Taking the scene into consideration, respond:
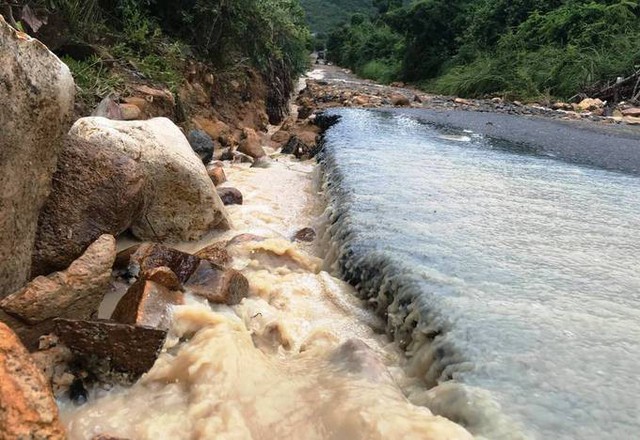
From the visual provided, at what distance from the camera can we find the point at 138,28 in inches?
255

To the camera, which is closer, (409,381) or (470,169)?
(409,381)

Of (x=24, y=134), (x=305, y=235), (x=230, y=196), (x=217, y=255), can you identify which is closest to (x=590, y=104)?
(x=230, y=196)

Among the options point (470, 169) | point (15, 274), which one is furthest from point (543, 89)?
point (15, 274)

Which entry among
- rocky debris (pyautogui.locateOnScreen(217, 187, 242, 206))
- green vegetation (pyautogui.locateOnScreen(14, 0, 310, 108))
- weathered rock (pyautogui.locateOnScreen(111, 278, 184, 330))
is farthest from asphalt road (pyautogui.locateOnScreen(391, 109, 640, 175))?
weathered rock (pyautogui.locateOnScreen(111, 278, 184, 330))

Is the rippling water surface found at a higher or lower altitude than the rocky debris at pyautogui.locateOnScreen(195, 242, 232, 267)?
higher

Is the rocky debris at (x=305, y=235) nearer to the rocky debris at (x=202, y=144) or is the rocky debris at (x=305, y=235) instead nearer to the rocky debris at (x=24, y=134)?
the rocky debris at (x=24, y=134)

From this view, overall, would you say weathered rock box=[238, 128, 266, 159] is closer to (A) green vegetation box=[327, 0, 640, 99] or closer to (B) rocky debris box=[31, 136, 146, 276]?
(B) rocky debris box=[31, 136, 146, 276]

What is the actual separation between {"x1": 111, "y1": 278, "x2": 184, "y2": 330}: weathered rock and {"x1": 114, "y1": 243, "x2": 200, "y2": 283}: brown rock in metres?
0.31

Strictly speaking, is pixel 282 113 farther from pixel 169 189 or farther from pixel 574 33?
pixel 574 33

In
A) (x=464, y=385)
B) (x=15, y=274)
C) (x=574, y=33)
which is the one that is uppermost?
(x=574, y=33)

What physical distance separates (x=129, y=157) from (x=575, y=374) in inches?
99.7

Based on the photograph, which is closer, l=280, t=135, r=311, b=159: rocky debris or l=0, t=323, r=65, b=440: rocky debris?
l=0, t=323, r=65, b=440: rocky debris

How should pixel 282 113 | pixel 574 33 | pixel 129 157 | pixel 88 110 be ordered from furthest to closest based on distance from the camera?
pixel 574 33 < pixel 282 113 < pixel 88 110 < pixel 129 157

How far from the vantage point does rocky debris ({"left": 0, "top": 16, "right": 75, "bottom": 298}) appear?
6.96 feet
